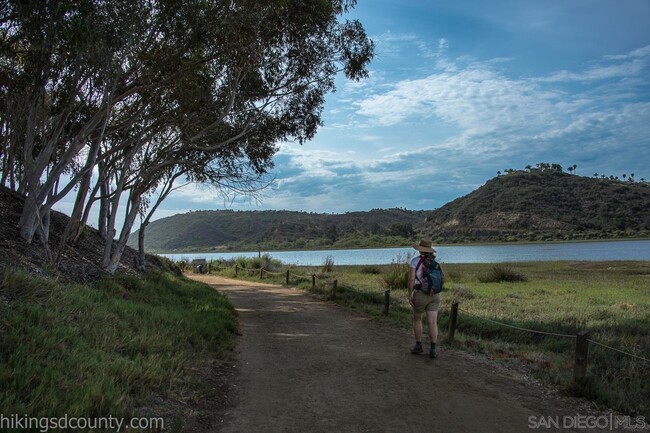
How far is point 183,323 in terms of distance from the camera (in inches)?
329

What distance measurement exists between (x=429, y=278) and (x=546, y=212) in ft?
314

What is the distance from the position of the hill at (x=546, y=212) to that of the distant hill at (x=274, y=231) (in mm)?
11443

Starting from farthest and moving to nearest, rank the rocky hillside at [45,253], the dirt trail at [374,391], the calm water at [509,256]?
the calm water at [509,256]
the rocky hillside at [45,253]
the dirt trail at [374,391]

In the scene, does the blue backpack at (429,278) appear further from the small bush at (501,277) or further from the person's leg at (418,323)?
the small bush at (501,277)

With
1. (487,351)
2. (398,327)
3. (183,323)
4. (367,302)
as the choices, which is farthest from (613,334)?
(183,323)

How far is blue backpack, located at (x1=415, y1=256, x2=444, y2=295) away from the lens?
7.29m

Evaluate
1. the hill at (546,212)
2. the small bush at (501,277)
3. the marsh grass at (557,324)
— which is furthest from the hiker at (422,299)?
the hill at (546,212)

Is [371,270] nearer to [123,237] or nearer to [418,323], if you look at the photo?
[123,237]

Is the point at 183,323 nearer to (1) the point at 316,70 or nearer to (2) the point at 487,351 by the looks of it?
(2) the point at 487,351

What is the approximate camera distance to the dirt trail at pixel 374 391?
4656mm

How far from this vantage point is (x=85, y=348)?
5211 mm

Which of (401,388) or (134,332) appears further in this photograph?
(134,332)

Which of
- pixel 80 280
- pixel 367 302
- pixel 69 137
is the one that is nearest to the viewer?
pixel 80 280

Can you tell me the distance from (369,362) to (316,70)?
10.2 meters
